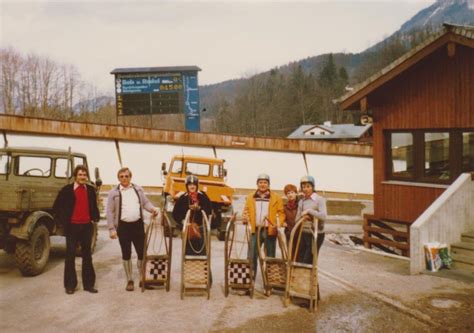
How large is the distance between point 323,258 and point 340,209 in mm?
14283

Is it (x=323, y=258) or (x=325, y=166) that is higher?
(x=325, y=166)

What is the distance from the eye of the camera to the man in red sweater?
24.6 ft

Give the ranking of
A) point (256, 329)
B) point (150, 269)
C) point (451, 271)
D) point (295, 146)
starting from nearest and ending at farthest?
point (256, 329), point (150, 269), point (451, 271), point (295, 146)

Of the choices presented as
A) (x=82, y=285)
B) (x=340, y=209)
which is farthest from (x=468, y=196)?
(x=340, y=209)

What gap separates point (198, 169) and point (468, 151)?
7.72 meters

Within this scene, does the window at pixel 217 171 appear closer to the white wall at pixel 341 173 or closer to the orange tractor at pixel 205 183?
the orange tractor at pixel 205 183

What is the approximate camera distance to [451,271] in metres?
8.99

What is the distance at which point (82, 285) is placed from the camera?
8039mm

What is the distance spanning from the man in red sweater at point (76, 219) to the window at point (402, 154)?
9225 millimetres

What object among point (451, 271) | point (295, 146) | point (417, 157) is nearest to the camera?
point (451, 271)

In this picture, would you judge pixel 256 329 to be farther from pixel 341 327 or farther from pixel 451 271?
pixel 451 271

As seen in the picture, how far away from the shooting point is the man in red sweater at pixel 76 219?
7.49m

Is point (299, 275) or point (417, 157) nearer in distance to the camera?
point (299, 275)

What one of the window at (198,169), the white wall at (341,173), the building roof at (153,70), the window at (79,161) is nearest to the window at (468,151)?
the window at (198,169)
